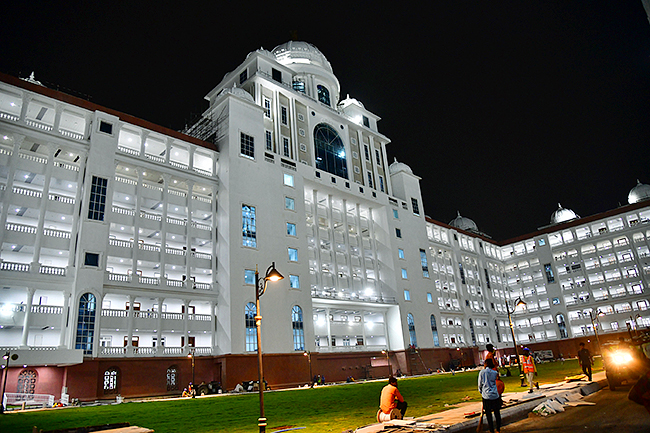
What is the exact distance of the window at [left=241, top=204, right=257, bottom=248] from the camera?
4500 cm

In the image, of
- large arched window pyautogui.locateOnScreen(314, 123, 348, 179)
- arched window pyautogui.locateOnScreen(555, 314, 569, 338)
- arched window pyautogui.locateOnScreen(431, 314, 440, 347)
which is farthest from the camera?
arched window pyautogui.locateOnScreen(555, 314, 569, 338)

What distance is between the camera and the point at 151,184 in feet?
151

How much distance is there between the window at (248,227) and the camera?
45.0m

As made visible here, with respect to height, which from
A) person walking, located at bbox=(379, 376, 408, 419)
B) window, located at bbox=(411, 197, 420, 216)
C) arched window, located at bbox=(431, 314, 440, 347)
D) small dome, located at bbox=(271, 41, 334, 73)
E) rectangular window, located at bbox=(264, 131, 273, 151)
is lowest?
person walking, located at bbox=(379, 376, 408, 419)

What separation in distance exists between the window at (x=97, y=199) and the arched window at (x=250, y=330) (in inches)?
629

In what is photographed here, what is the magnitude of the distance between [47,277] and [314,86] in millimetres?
44172

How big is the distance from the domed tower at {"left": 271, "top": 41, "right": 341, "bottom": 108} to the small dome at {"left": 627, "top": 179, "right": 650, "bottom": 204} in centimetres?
6577

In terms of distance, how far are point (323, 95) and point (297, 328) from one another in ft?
121

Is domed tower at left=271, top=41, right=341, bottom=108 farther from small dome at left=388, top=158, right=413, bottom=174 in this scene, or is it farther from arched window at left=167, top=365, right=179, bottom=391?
arched window at left=167, top=365, right=179, bottom=391

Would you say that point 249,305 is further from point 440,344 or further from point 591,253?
point 591,253

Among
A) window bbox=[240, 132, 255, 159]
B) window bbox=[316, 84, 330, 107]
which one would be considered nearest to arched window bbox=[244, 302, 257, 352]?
window bbox=[240, 132, 255, 159]

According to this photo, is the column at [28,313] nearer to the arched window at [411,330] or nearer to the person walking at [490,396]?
the person walking at [490,396]

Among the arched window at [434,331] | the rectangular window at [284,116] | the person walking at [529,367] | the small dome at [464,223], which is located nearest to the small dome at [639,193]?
the small dome at [464,223]

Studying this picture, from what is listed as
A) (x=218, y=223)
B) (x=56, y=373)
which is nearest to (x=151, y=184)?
(x=218, y=223)
